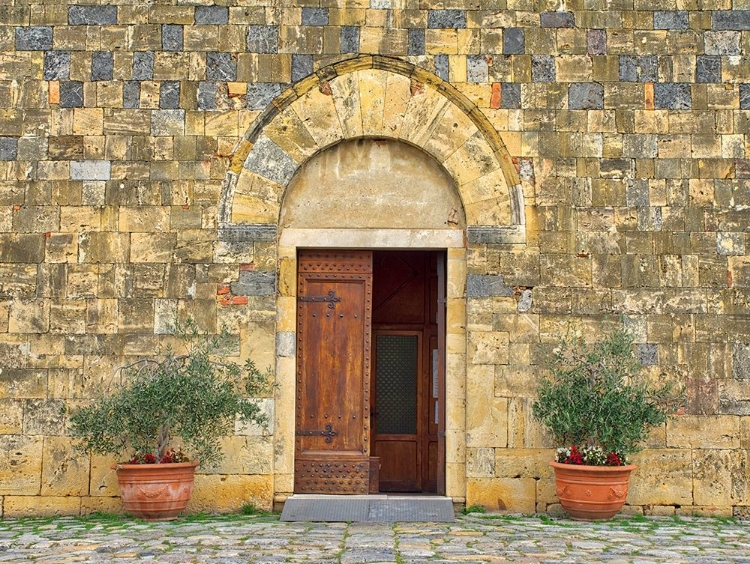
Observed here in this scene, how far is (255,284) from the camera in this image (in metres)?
9.65

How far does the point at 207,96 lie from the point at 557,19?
3324 millimetres

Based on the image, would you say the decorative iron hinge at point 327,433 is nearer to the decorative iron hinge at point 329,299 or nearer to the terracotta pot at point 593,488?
the decorative iron hinge at point 329,299

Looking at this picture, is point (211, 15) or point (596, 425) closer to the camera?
point (596, 425)

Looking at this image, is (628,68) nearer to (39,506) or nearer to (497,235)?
(497,235)

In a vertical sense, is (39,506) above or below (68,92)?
below

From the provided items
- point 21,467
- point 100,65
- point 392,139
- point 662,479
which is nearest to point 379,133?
point 392,139

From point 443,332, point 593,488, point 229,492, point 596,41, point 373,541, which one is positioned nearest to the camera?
point 373,541

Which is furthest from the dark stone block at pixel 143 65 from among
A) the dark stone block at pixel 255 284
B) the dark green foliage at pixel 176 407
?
the dark green foliage at pixel 176 407

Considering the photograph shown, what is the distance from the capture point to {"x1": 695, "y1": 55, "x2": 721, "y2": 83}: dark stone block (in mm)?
9906

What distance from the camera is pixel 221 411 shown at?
897 cm

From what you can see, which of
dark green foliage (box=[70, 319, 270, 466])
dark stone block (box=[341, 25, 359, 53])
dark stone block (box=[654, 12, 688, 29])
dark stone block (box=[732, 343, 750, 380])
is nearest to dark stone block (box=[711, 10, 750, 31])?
dark stone block (box=[654, 12, 688, 29])

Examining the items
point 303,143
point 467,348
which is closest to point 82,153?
point 303,143

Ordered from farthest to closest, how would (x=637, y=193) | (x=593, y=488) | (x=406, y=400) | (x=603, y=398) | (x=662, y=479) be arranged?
(x=406, y=400) → (x=637, y=193) → (x=662, y=479) → (x=603, y=398) → (x=593, y=488)

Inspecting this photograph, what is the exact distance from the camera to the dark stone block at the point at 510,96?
984 cm
